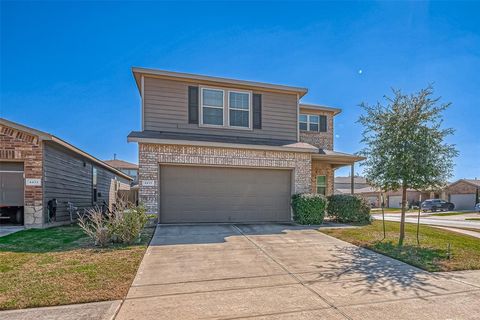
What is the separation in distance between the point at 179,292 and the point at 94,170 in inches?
570

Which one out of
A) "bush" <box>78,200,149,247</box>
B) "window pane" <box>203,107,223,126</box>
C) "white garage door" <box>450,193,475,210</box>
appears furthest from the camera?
"white garage door" <box>450,193,475,210</box>

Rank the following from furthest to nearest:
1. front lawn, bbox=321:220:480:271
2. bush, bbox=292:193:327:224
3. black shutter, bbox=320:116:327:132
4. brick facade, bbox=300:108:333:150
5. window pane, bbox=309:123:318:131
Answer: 1. black shutter, bbox=320:116:327:132
2. window pane, bbox=309:123:318:131
3. brick facade, bbox=300:108:333:150
4. bush, bbox=292:193:327:224
5. front lawn, bbox=321:220:480:271

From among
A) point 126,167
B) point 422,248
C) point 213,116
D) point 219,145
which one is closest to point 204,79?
point 213,116

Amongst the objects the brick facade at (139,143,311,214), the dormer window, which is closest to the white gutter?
the brick facade at (139,143,311,214)

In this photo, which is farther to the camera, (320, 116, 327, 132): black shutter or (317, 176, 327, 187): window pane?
(320, 116, 327, 132): black shutter

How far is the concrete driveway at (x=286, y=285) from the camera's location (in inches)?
146

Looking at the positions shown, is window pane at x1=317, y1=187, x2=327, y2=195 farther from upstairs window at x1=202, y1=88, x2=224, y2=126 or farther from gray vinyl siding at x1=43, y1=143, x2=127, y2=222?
gray vinyl siding at x1=43, y1=143, x2=127, y2=222

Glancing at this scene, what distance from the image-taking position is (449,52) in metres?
11.8

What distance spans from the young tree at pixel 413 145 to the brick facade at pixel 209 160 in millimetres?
3801

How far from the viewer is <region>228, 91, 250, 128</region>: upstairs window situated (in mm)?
12305

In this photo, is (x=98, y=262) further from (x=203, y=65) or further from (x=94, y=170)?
(x=94, y=170)

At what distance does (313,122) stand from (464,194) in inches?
1244

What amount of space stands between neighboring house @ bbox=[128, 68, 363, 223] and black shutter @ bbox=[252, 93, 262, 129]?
0.04 ft

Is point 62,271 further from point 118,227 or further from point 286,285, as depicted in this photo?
point 286,285
